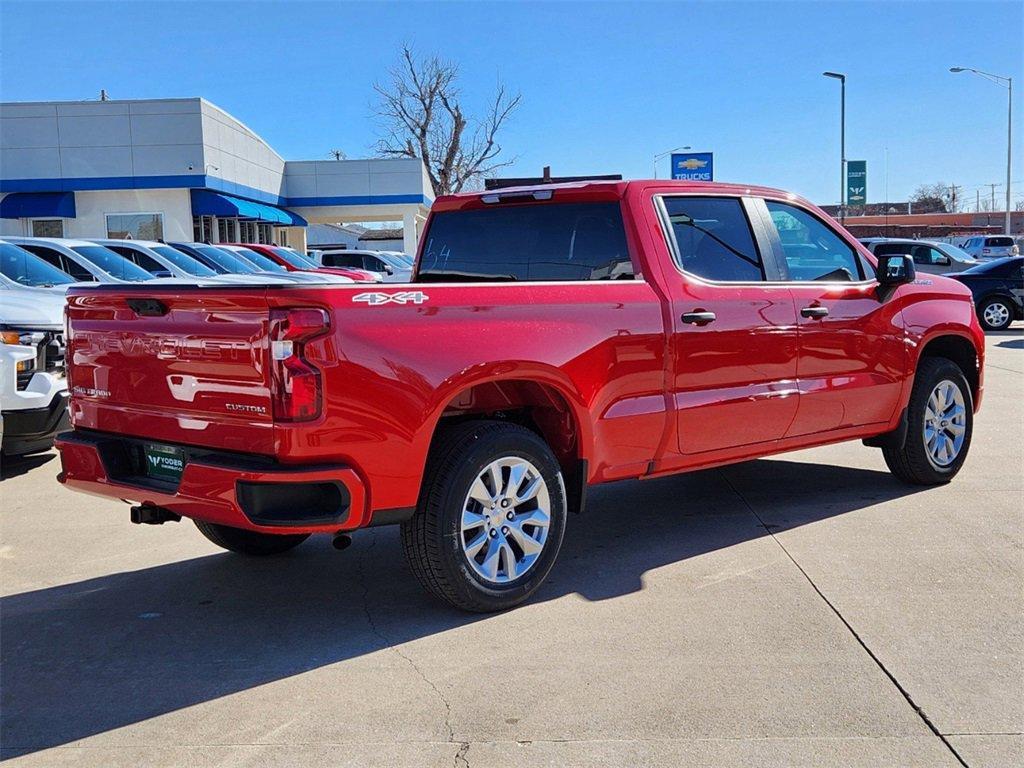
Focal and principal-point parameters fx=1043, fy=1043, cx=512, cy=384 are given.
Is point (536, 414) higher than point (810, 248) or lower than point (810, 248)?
lower

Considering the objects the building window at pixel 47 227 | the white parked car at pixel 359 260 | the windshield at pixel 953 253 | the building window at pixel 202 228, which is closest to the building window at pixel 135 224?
the building window at pixel 202 228

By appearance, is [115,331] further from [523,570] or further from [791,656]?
[791,656]

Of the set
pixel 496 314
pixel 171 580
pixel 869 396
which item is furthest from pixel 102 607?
pixel 869 396

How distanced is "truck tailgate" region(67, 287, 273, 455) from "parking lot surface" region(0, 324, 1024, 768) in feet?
3.06

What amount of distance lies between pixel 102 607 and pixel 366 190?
4089 cm

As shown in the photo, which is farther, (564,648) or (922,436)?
(922,436)

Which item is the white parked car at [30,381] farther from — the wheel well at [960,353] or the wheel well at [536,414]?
the wheel well at [960,353]

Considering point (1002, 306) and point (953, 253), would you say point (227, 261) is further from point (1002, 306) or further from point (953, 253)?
point (953, 253)

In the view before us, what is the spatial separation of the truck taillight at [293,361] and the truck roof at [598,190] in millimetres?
2045

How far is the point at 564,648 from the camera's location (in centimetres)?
432

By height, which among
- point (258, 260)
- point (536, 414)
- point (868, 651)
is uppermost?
point (258, 260)

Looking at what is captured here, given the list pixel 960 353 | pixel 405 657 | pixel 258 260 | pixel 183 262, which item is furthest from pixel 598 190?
pixel 258 260

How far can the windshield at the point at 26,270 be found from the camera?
405 inches

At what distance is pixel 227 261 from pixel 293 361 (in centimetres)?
1682
